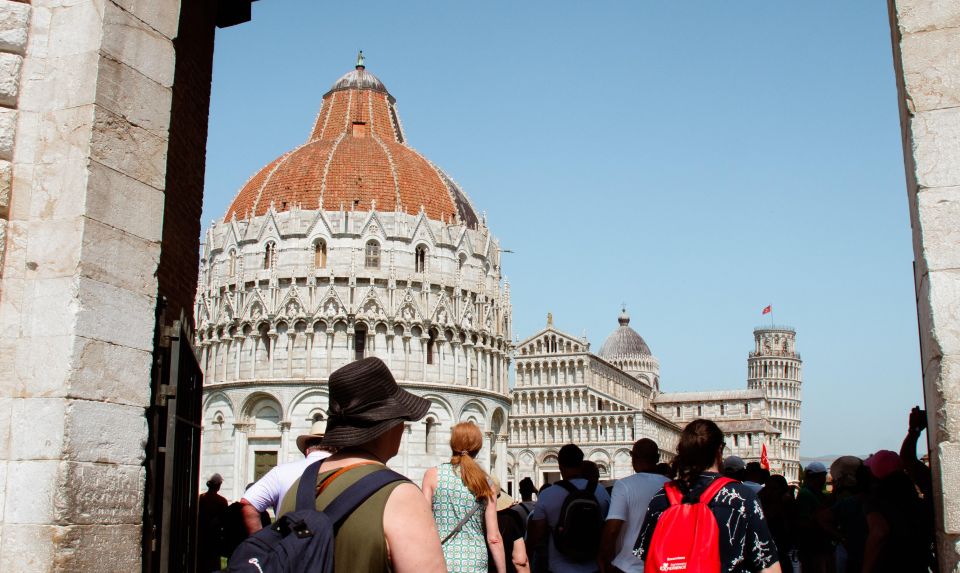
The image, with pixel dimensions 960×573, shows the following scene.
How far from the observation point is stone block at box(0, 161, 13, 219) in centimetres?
543

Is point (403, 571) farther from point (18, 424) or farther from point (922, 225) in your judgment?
point (922, 225)

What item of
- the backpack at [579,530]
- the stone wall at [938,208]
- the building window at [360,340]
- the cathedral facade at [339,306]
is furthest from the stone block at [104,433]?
the building window at [360,340]

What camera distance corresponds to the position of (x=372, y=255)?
48.1 m

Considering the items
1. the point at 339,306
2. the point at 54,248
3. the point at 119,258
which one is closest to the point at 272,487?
the point at 119,258

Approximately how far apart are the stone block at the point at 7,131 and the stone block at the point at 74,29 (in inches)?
15.7

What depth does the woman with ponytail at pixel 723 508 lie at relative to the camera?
15.1ft

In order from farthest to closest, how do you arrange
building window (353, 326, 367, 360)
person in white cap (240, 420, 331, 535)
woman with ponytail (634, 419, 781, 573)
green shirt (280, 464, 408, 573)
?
building window (353, 326, 367, 360)
person in white cap (240, 420, 331, 535)
woman with ponytail (634, 419, 781, 573)
green shirt (280, 464, 408, 573)

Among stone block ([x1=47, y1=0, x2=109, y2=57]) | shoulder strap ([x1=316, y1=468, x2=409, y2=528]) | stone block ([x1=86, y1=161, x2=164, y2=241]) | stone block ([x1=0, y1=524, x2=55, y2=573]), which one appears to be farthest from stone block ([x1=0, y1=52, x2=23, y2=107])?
shoulder strap ([x1=316, y1=468, x2=409, y2=528])

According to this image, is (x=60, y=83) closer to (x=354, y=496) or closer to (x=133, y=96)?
(x=133, y=96)

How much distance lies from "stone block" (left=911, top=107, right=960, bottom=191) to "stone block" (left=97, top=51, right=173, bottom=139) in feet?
14.4

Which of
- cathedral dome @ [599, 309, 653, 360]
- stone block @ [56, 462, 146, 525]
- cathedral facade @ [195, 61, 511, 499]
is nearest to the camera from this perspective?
stone block @ [56, 462, 146, 525]

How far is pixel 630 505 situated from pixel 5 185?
4.25m

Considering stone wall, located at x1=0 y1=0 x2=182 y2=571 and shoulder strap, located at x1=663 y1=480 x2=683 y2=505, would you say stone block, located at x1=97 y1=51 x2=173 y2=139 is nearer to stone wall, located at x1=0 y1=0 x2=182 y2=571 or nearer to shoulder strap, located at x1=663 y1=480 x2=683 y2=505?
stone wall, located at x1=0 y1=0 x2=182 y2=571

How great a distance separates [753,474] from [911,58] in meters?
5.40
